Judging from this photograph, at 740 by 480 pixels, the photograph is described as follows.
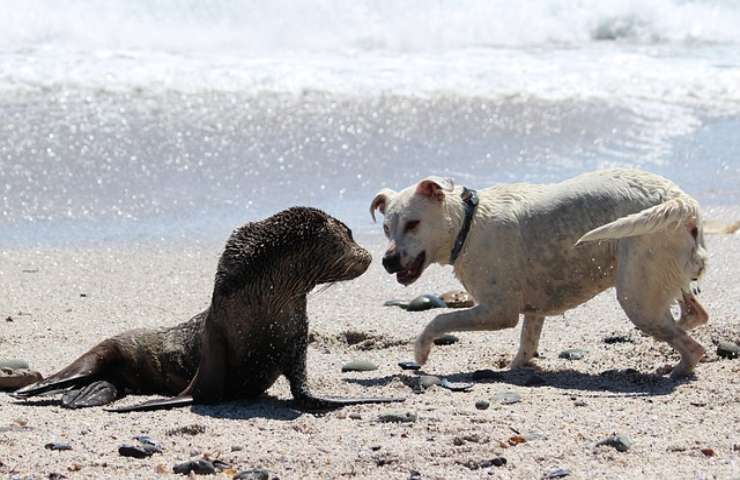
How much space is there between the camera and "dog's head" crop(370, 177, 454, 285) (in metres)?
7.56

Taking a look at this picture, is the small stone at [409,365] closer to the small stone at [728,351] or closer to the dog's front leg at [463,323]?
the dog's front leg at [463,323]

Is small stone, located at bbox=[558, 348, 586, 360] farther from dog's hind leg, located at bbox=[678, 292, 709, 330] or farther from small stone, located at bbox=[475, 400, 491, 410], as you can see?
small stone, located at bbox=[475, 400, 491, 410]

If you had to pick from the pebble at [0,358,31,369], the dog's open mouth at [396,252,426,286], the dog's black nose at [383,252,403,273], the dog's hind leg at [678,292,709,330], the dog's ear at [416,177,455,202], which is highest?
the dog's ear at [416,177,455,202]

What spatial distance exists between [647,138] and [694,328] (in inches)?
331

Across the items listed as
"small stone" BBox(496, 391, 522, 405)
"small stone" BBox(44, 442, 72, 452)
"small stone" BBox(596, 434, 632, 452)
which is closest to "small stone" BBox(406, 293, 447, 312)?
"small stone" BBox(496, 391, 522, 405)

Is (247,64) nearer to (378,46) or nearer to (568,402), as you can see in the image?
(378,46)

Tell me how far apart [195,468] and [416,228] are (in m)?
2.53

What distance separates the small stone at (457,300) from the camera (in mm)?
9320

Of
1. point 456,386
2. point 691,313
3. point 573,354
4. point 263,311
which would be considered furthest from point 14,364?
point 691,313

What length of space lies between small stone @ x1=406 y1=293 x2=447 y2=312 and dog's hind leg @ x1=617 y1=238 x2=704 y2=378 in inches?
84.4

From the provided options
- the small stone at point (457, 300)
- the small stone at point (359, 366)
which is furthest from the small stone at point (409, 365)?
the small stone at point (457, 300)

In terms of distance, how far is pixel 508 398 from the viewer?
6.76m

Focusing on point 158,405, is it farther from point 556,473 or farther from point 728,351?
point 728,351

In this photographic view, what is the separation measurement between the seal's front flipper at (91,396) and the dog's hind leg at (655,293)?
2703 mm
